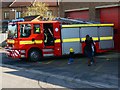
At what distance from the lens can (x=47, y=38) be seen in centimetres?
2158

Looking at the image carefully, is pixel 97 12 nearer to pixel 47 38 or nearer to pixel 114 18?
pixel 114 18

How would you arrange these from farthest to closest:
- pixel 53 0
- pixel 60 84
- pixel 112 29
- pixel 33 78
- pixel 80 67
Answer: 1. pixel 53 0
2. pixel 112 29
3. pixel 80 67
4. pixel 33 78
5. pixel 60 84

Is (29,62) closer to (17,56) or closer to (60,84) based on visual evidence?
(17,56)

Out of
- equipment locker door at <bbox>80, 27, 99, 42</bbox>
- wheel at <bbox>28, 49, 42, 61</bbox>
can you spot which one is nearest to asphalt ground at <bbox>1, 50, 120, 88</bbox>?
wheel at <bbox>28, 49, 42, 61</bbox>

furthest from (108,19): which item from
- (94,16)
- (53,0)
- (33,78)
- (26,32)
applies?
(53,0)

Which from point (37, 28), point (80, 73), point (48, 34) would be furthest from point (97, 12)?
point (80, 73)

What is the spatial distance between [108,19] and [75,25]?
474 cm

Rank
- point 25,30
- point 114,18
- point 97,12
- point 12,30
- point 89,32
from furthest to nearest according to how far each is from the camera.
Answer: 1. point 97,12
2. point 114,18
3. point 89,32
4. point 12,30
5. point 25,30

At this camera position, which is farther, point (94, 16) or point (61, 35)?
point (94, 16)

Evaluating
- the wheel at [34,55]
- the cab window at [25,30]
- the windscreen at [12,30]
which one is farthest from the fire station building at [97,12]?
the windscreen at [12,30]

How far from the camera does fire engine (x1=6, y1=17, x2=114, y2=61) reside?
68.5 ft

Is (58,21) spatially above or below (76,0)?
below

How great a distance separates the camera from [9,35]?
21.9 meters

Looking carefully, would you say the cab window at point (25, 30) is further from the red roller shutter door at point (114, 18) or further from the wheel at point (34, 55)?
the red roller shutter door at point (114, 18)
